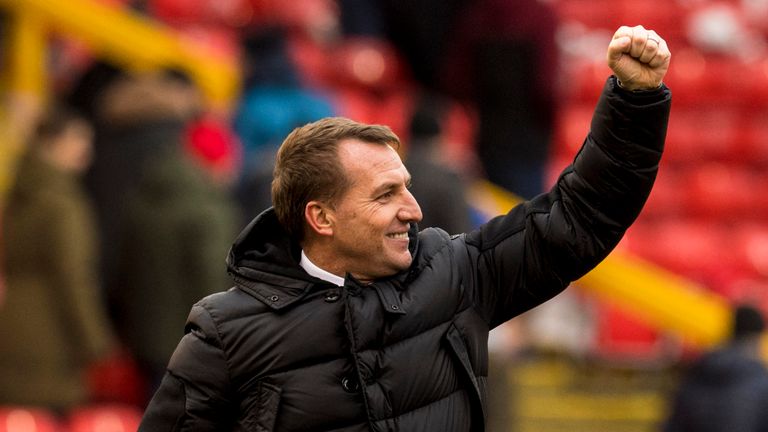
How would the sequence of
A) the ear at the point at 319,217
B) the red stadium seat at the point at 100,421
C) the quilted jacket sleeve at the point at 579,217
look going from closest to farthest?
the quilted jacket sleeve at the point at 579,217
the ear at the point at 319,217
the red stadium seat at the point at 100,421

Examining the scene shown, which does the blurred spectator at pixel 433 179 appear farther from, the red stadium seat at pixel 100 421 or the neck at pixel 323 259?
the neck at pixel 323 259

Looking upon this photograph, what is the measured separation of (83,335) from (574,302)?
13.8 ft

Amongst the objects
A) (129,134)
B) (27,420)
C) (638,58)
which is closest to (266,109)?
(129,134)

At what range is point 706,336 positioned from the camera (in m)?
8.55

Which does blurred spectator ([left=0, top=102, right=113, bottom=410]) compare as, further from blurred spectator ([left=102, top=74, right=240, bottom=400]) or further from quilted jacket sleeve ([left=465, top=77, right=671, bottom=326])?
quilted jacket sleeve ([left=465, top=77, right=671, bottom=326])

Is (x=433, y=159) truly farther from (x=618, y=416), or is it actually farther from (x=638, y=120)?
(x=638, y=120)

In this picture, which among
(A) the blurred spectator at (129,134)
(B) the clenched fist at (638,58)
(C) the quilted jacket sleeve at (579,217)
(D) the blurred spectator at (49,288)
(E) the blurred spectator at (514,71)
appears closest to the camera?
(B) the clenched fist at (638,58)

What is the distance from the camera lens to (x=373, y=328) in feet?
9.85

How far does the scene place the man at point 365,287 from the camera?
298 centimetres

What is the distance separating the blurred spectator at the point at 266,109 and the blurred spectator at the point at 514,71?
1.10 metres

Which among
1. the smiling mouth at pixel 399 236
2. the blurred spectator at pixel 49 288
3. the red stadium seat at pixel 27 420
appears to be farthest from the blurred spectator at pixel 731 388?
the smiling mouth at pixel 399 236

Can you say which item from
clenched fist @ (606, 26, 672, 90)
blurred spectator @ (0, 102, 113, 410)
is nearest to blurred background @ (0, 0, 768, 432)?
blurred spectator @ (0, 102, 113, 410)

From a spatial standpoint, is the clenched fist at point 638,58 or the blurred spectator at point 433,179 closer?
the clenched fist at point 638,58

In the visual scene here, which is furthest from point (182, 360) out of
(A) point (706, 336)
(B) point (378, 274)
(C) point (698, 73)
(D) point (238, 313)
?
(C) point (698, 73)
